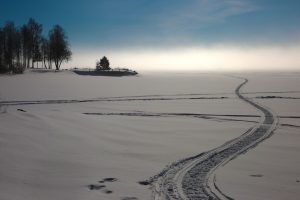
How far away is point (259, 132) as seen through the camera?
1305 centimetres

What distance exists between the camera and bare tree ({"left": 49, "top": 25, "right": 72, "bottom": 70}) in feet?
230

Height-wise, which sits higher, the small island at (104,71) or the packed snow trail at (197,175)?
the small island at (104,71)

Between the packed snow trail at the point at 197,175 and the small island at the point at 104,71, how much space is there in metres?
52.7

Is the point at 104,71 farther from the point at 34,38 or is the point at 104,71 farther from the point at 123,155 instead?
the point at 123,155

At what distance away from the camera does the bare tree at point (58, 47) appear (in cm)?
7000

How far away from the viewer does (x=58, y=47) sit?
6981cm

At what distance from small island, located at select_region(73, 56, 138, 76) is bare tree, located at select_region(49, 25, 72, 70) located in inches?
185

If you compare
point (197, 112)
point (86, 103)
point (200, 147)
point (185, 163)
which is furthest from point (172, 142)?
point (86, 103)

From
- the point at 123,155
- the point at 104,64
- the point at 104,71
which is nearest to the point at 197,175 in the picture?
the point at 123,155

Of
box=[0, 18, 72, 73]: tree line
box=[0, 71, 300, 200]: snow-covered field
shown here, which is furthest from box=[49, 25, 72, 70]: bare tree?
box=[0, 71, 300, 200]: snow-covered field

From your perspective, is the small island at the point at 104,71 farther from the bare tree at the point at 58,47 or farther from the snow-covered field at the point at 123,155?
the snow-covered field at the point at 123,155

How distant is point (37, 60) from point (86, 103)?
55506mm

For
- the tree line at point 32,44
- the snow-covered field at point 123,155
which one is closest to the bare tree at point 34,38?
the tree line at point 32,44

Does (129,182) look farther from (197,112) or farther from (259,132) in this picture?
(197,112)
